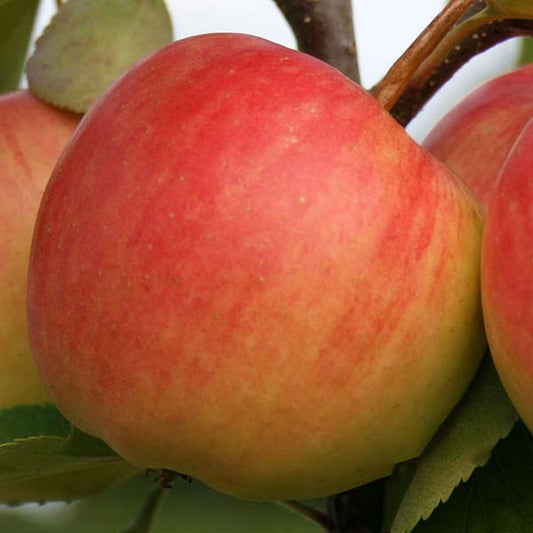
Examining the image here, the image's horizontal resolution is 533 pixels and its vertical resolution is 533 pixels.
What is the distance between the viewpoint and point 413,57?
2.64 ft

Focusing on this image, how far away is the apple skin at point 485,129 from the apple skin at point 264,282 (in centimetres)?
9

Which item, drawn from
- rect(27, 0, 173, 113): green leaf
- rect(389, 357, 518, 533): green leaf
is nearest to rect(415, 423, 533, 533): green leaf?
rect(389, 357, 518, 533): green leaf

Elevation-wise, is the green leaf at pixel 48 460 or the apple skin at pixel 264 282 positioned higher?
the apple skin at pixel 264 282

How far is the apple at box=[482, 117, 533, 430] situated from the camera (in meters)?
0.68

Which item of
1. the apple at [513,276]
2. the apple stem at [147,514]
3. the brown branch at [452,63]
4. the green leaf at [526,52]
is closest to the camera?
the apple at [513,276]

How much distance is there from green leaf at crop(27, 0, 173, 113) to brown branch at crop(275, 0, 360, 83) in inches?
5.5

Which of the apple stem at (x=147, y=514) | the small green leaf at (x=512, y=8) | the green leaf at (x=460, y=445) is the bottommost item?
the apple stem at (x=147, y=514)

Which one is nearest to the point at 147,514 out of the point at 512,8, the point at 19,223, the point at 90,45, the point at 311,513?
the point at 311,513

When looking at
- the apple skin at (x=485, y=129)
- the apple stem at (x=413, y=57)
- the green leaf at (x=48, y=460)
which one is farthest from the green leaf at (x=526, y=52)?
the green leaf at (x=48, y=460)

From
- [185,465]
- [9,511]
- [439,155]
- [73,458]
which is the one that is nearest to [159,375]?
[185,465]

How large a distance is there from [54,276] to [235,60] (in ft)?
0.58

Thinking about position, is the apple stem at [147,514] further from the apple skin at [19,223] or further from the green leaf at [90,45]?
the green leaf at [90,45]

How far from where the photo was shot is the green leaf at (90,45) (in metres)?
0.99

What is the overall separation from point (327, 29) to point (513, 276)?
340 mm
